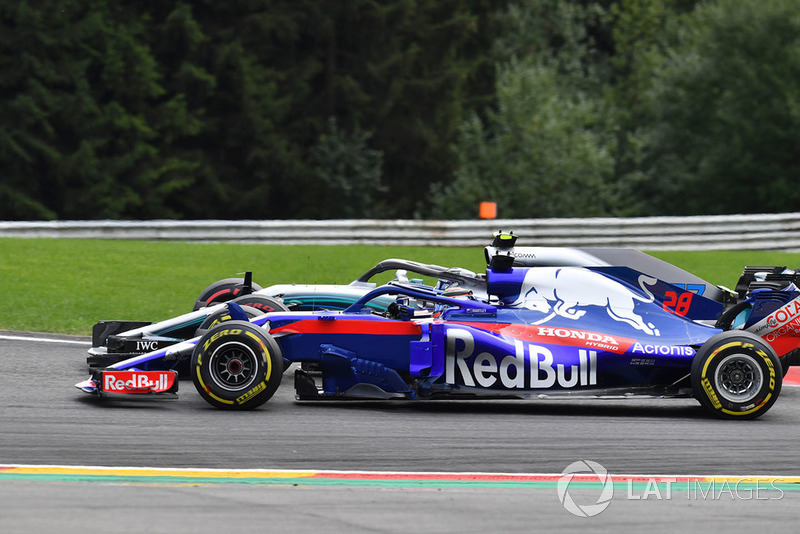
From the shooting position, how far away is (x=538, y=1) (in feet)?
140

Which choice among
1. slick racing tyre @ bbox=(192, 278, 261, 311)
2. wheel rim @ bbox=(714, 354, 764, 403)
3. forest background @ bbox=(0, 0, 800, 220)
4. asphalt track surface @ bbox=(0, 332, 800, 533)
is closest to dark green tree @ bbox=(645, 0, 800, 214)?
forest background @ bbox=(0, 0, 800, 220)

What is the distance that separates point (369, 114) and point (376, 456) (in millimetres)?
32126

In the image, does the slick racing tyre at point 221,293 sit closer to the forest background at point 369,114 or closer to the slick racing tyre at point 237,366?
A: the slick racing tyre at point 237,366

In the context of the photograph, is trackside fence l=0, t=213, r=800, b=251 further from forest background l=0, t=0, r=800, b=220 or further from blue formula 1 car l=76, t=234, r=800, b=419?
blue formula 1 car l=76, t=234, r=800, b=419

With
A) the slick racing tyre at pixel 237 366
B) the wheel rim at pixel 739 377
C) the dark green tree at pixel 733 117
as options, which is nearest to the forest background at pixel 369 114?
the dark green tree at pixel 733 117

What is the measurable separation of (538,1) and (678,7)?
21.9ft

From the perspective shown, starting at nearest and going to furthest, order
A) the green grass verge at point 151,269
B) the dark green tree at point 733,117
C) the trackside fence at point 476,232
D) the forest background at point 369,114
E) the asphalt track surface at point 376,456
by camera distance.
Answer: the asphalt track surface at point 376,456 → the green grass verge at point 151,269 → the trackside fence at point 476,232 → the forest background at point 369,114 → the dark green tree at point 733,117

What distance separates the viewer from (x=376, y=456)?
24.1 feet

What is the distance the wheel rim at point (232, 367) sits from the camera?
27.8ft

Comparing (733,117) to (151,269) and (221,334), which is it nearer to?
(151,269)

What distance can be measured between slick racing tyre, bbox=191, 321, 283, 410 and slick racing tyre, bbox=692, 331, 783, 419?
3.09m

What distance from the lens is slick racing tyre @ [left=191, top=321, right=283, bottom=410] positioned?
844 centimetres

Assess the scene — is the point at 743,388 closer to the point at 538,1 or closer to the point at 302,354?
the point at 302,354

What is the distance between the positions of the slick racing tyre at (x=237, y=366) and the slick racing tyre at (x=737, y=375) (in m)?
3.09
